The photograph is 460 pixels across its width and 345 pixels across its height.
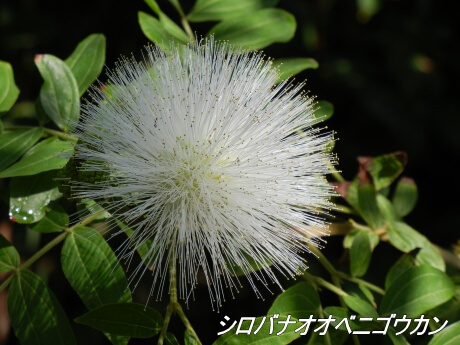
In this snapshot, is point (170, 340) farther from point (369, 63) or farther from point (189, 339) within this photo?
point (369, 63)

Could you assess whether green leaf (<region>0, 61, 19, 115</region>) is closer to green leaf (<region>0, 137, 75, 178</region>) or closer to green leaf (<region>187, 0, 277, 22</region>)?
green leaf (<region>0, 137, 75, 178</region>)

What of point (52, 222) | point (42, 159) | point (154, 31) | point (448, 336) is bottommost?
point (448, 336)

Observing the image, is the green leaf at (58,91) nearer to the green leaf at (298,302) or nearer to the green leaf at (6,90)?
the green leaf at (6,90)

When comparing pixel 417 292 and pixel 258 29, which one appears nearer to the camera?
pixel 417 292

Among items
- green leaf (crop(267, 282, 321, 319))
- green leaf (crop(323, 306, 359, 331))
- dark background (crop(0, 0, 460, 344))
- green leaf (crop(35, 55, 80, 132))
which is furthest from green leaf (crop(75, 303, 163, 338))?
dark background (crop(0, 0, 460, 344))

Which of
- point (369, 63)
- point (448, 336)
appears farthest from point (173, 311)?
point (369, 63)

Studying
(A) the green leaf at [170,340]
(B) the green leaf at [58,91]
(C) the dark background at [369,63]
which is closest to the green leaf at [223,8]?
(B) the green leaf at [58,91]

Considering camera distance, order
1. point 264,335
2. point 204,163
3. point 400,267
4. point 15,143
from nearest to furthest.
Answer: point 264,335, point 204,163, point 15,143, point 400,267
